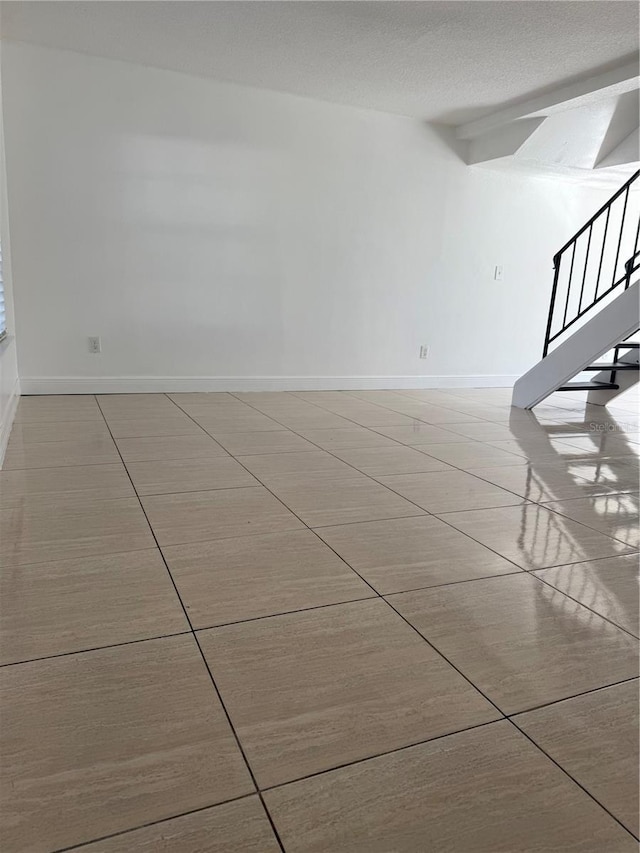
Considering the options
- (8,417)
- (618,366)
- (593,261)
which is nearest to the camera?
(8,417)

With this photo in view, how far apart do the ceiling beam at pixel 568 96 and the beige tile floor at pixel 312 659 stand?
8.62 feet

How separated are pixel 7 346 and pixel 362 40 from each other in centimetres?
263

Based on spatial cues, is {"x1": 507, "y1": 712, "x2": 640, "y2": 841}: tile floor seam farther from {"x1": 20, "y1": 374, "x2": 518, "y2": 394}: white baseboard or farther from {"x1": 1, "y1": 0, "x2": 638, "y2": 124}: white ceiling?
{"x1": 20, "y1": 374, "x2": 518, "y2": 394}: white baseboard

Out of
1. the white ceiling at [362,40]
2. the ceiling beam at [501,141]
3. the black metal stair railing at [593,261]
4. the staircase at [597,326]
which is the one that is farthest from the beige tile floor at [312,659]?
the black metal stair railing at [593,261]

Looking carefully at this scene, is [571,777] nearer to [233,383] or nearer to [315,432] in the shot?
[315,432]

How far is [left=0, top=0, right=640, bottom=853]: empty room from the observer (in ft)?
3.12

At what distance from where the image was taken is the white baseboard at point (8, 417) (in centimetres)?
258

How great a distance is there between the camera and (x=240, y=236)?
4.38 metres

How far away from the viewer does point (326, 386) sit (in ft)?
16.1

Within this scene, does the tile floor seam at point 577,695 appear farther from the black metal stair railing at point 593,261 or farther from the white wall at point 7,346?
the black metal stair railing at point 593,261

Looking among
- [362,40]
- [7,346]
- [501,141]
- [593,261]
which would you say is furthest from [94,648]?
[593,261]

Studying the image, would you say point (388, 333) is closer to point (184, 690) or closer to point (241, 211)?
point (241, 211)

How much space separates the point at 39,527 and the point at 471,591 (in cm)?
133

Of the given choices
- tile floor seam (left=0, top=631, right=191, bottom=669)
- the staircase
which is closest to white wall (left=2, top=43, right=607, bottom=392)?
the staircase
